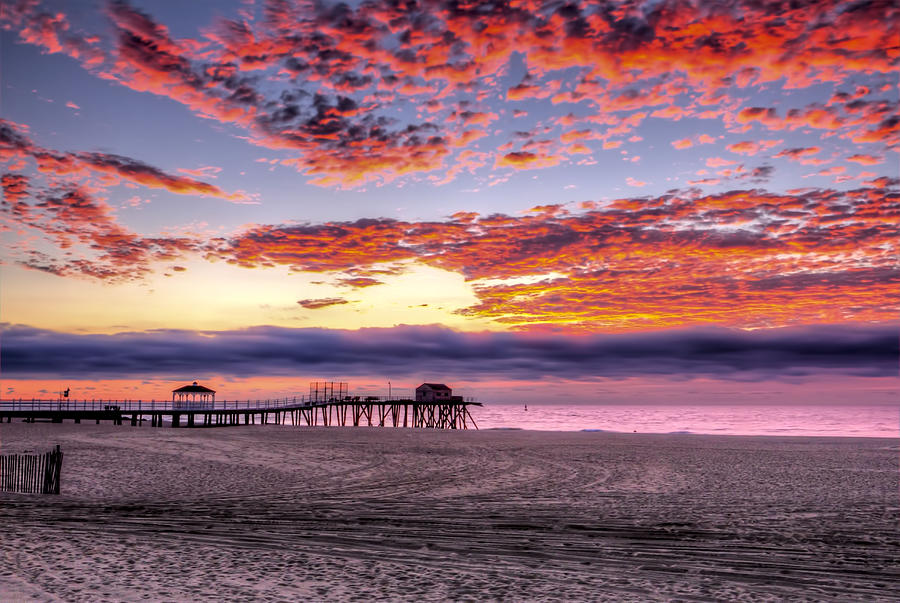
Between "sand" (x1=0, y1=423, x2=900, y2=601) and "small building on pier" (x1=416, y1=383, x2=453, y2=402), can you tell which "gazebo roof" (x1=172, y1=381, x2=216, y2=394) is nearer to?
"small building on pier" (x1=416, y1=383, x2=453, y2=402)

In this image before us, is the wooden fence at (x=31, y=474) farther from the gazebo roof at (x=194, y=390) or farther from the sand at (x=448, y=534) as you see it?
the gazebo roof at (x=194, y=390)

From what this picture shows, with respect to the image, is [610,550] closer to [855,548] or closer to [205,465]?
[855,548]

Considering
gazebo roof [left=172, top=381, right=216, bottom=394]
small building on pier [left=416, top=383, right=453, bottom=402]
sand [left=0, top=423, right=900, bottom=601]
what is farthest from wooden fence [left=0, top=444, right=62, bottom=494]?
small building on pier [left=416, top=383, right=453, bottom=402]

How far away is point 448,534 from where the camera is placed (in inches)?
540

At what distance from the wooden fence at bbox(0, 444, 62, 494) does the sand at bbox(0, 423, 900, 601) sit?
642 mm

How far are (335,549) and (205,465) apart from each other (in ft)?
56.9

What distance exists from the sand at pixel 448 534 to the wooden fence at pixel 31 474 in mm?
642

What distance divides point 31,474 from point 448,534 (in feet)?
45.3

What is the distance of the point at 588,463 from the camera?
29.8 metres

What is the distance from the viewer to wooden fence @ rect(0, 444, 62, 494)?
62.6 ft

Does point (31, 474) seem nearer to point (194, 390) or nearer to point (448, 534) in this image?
point (448, 534)

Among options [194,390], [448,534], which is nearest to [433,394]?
[194,390]

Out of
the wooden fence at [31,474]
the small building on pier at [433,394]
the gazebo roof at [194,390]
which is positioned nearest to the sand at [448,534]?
the wooden fence at [31,474]

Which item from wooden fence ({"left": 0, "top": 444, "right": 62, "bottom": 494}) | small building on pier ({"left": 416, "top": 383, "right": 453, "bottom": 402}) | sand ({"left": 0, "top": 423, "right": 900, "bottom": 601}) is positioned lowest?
sand ({"left": 0, "top": 423, "right": 900, "bottom": 601})
